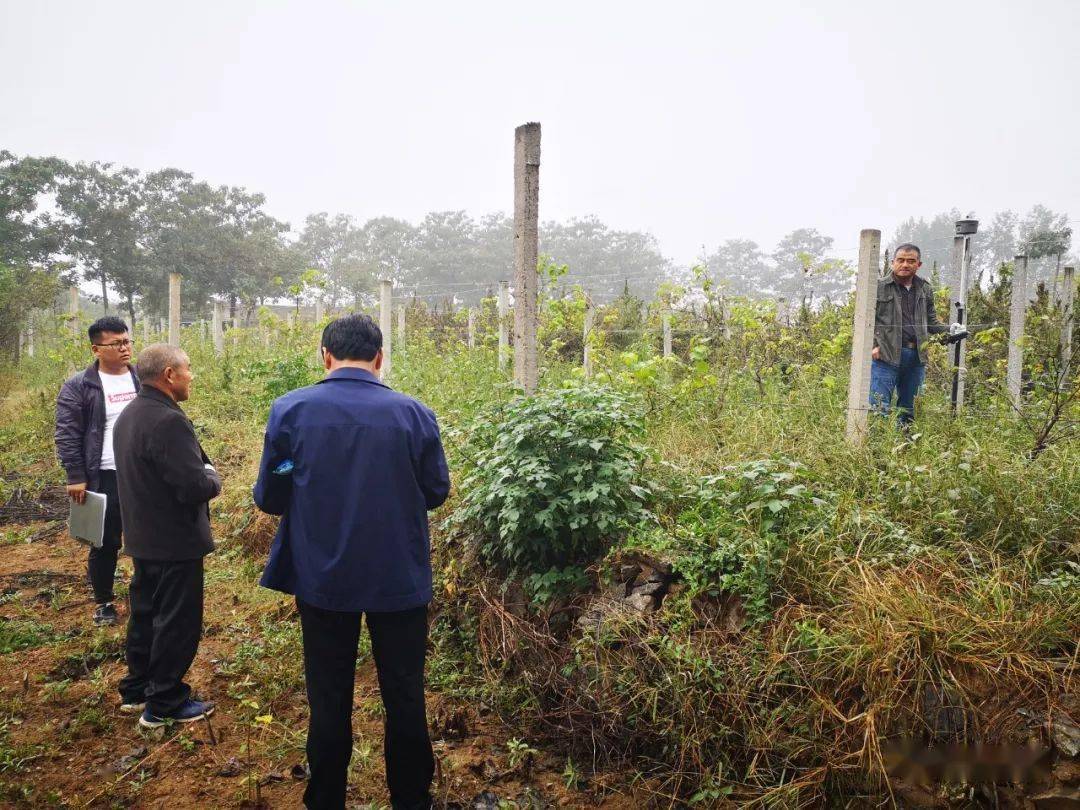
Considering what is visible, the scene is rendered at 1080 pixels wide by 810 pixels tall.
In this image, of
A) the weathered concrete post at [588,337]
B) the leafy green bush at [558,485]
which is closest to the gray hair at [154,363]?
the leafy green bush at [558,485]

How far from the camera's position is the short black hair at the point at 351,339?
252 cm

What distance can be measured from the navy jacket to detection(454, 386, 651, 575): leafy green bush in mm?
1120

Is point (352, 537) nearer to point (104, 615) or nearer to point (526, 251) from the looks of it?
point (526, 251)

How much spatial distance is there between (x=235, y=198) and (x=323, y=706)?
4443 centimetres

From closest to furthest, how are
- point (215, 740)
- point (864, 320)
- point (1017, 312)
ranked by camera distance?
point (215, 740) → point (864, 320) → point (1017, 312)

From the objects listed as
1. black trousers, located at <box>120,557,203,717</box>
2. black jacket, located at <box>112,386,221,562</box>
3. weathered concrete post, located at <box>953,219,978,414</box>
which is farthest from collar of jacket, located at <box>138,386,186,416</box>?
weathered concrete post, located at <box>953,219,978,414</box>

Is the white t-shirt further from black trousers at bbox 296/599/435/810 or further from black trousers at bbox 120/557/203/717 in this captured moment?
black trousers at bbox 296/599/435/810

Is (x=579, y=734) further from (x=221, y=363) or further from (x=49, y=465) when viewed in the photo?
(x=221, y=363)

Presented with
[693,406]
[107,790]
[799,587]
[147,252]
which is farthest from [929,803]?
[147,252]

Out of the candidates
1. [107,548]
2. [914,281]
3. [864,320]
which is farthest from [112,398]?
[914,281]

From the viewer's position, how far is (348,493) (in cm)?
237

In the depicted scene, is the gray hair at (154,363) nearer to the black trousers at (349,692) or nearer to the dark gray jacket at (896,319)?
the black trousers at (349,692)

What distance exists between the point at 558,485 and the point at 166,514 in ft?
6.34

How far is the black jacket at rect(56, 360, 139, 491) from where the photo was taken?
4188 millimetres
